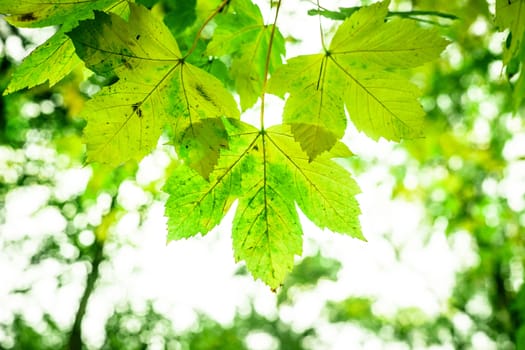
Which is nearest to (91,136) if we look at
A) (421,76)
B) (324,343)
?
(421,76)

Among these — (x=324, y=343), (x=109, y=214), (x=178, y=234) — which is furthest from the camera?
(x=324, y=343)

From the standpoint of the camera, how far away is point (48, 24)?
77 centimetres

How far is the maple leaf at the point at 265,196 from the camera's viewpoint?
826mm

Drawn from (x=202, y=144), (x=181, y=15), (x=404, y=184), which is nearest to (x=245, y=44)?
(x=181, y=15)

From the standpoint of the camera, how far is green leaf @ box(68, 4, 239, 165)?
0.70m

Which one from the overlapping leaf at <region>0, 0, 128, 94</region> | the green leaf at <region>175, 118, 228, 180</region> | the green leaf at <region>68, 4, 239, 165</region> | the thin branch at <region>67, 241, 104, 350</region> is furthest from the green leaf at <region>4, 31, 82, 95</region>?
the thin branch at <region>67, 241, 104, 350</region>

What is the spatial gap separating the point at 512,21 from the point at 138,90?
69 centimetres

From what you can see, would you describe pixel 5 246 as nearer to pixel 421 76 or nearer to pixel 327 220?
pixel 421 76

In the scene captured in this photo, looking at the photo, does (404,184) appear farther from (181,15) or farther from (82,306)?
(82,306)

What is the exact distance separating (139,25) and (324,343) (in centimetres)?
2023

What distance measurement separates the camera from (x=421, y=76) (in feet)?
10.7

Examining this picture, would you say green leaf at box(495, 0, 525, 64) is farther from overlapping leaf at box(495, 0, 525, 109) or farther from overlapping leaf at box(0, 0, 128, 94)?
overlapping leaf at box(0, 0, 128, 94)

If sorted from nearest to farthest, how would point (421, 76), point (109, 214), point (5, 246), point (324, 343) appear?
1. point (421, 76)
2. point (109, 214)
3. point (5, 246)
4. point (324, 343)

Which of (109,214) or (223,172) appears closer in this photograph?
(223,172)
